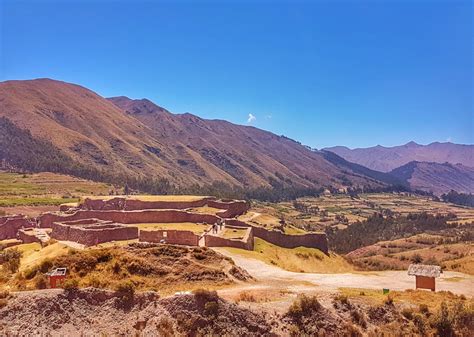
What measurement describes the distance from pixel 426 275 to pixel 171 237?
21.5 metres

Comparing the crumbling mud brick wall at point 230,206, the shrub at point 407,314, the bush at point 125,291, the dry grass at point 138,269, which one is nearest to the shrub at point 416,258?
the crumbling mud brick wall at point 230,206

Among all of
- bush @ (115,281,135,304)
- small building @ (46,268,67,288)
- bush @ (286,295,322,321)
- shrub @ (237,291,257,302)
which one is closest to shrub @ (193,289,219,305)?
shrub @ (237,291,257,302)

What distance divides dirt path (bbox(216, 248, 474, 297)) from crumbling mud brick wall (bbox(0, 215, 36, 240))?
32.2m

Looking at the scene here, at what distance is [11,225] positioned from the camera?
175 ft

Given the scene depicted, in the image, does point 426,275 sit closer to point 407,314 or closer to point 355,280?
point 355,280

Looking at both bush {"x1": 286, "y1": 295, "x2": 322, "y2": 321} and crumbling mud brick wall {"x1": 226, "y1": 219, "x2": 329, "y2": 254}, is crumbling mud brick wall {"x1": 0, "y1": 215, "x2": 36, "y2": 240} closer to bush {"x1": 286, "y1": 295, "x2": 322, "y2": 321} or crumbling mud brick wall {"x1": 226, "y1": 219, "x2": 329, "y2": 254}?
crumbling mud brick wall {"x1": 226, "y1": 219, "x2": 329, "y2": 254}

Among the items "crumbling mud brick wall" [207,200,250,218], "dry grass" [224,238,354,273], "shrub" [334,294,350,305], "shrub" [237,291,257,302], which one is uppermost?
"crumbling mud brick wall" [207,200,250,218]

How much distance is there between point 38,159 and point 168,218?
9699 cm

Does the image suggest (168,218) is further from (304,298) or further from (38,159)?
(38,159)

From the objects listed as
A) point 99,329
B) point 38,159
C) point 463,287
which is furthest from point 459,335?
point 38,159

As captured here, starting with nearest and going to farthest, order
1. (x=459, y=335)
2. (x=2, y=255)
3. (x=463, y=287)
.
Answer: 1. (x=459, y=335)
2. (x=463, y=287)
3. (x=2, y=255)

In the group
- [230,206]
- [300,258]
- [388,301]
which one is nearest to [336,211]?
[230,206]

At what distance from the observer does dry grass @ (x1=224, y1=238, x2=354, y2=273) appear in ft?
136

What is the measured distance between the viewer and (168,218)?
55531mm
